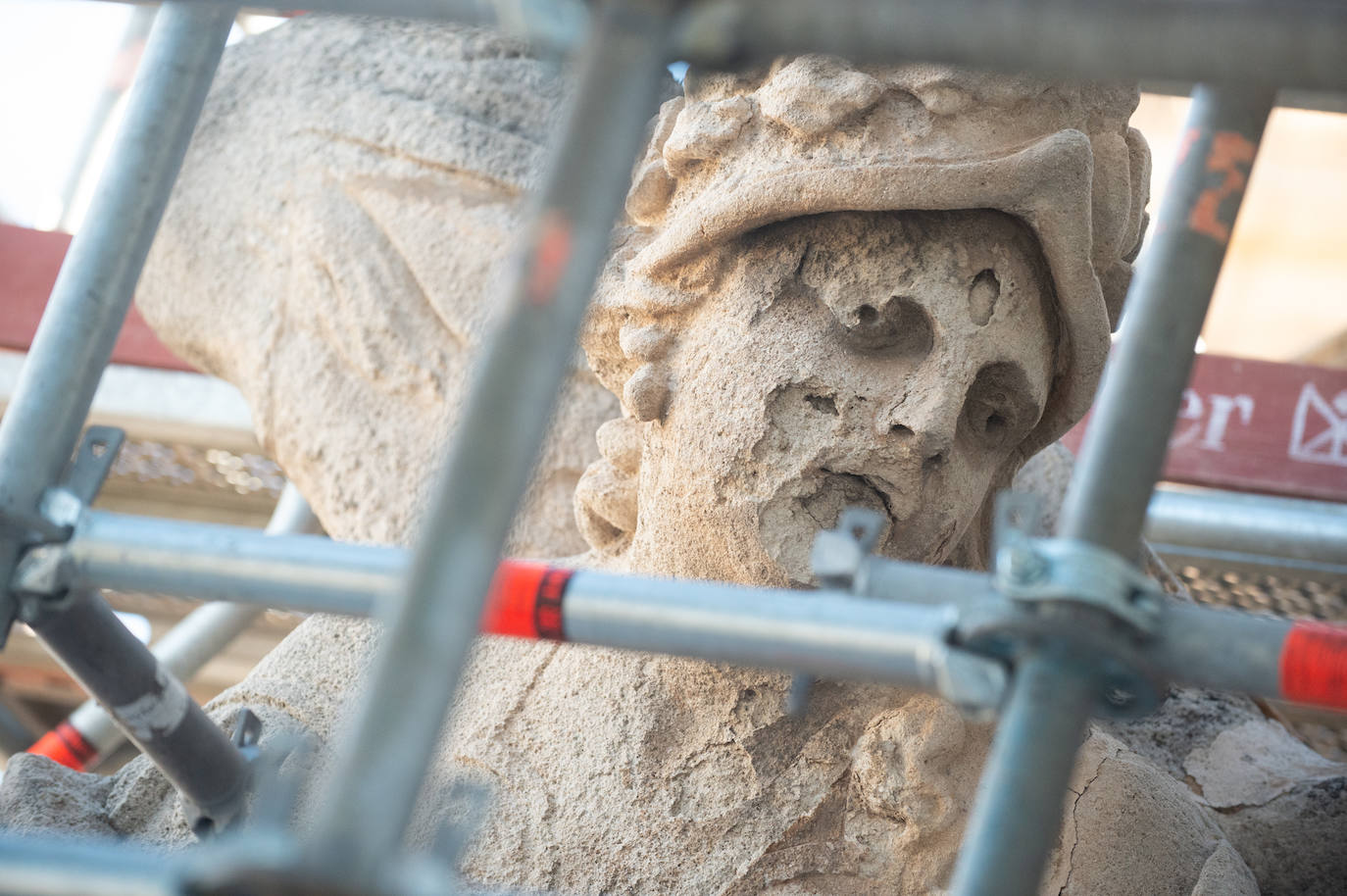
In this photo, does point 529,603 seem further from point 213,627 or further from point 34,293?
point 34,293

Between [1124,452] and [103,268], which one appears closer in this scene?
[1124,452]

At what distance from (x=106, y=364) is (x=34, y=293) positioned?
2610mm

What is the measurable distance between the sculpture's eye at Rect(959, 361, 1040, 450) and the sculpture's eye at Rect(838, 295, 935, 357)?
0.23 feet

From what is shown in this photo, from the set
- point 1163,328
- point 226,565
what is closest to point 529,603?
point 226,565

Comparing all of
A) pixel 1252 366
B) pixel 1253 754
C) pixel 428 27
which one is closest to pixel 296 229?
pixel 428 27

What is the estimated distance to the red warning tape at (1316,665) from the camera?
3.02 ft

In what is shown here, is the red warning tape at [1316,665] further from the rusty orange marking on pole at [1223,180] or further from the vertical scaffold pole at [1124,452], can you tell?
the rusty orange marking on pole at [1223,180]

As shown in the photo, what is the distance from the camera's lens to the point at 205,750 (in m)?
1.49

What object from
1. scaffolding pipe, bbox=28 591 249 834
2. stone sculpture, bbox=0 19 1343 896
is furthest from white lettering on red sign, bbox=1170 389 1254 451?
scaffolding pipe, bbox=28 591 249 834

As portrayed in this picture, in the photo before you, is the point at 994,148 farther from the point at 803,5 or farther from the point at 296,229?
the point at 296,229

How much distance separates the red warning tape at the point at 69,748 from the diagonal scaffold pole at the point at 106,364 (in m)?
1.35

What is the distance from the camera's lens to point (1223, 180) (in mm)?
962

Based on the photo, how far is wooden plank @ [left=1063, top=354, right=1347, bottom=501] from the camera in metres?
3.31

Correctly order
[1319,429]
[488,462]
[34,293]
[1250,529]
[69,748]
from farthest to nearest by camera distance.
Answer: [34,293] < [1319,429] < [1250,529] < [69,748] < [488,462]
